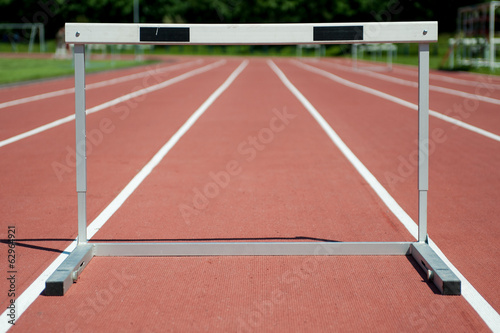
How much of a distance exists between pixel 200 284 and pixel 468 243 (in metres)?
2.49

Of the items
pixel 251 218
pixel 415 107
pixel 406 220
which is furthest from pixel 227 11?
pixel 406 220

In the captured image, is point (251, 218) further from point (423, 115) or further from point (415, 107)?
point (415, 107)

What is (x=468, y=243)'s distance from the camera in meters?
5.59

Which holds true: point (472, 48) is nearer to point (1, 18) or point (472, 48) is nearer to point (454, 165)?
point (454, 165)

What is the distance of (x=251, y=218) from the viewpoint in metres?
6.48

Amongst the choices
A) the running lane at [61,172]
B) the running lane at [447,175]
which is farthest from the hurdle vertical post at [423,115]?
the running lane at [61,172]

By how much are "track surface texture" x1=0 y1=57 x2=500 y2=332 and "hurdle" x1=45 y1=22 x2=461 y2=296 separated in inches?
4.5

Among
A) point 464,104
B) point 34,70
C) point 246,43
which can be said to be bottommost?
point 464,104

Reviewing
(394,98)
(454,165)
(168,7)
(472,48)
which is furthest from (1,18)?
(454,165)

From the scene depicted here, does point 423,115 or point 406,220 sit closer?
point 423,115

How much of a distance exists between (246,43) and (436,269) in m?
2.19

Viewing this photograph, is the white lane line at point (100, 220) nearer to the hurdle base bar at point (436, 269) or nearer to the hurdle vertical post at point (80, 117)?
the hurdle vertical post at point (80, 117)

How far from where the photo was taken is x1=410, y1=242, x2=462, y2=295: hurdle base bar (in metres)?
4.36

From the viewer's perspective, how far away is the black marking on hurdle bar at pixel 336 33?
4.97m
